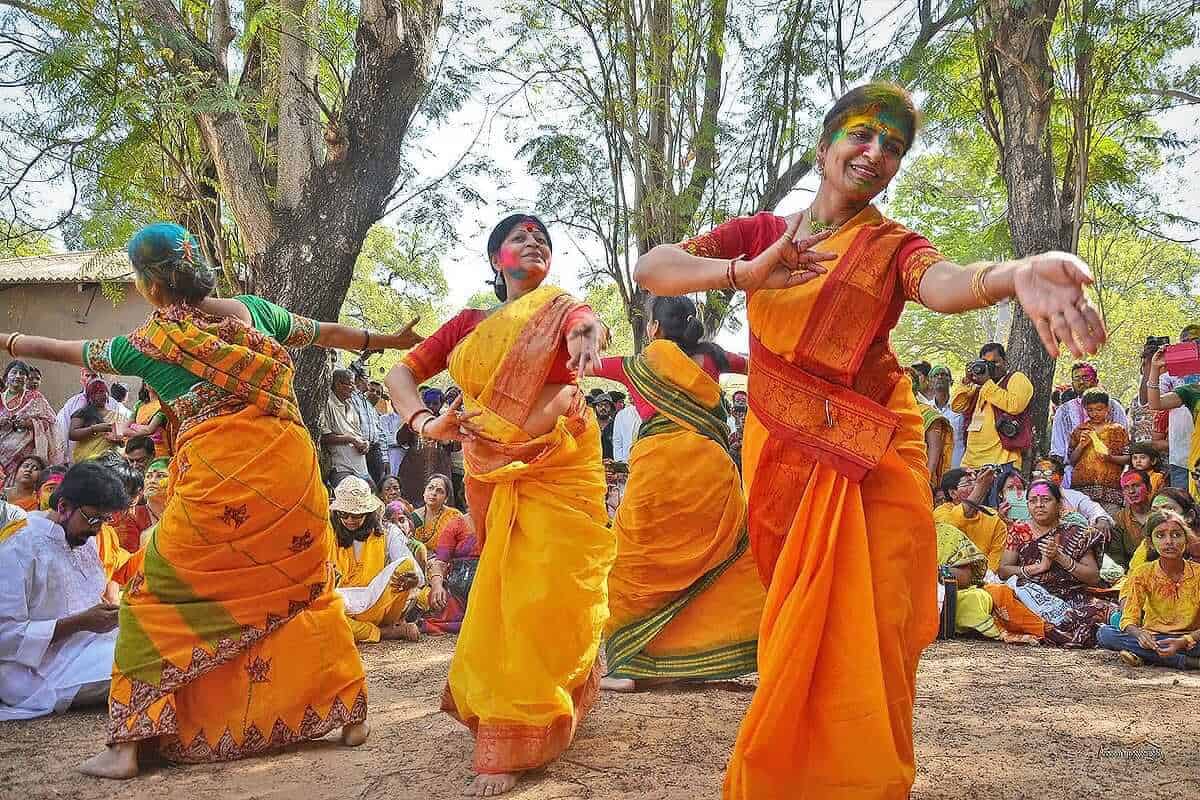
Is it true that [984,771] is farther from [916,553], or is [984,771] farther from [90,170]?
[90,170]

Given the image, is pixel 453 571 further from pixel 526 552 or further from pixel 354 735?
pixel 526 552

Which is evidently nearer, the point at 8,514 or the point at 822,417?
the point at 822,417

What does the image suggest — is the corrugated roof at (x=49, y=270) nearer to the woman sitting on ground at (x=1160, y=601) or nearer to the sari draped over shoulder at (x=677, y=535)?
the sari draped over shoulder at (x=677, y=535)

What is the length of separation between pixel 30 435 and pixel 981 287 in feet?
29.9

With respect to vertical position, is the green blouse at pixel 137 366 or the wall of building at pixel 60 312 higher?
the wall of building at pixel 60 312

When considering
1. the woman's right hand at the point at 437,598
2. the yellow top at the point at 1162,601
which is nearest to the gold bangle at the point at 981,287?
the woman's right hand at the point at 437,598

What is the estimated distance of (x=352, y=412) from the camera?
9.70 m

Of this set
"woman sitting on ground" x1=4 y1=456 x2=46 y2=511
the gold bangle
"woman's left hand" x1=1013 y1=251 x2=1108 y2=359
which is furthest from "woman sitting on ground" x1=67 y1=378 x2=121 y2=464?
"woman's left hand" x1=1013 y1=251 x2=1108 y2=359

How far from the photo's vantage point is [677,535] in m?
4.97

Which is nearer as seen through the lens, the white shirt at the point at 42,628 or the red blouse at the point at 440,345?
the red blouse at the point at 440,345

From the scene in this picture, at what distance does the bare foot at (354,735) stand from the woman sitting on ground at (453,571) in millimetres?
2923

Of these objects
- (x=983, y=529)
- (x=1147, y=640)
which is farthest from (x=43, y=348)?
(x=983, y=529)

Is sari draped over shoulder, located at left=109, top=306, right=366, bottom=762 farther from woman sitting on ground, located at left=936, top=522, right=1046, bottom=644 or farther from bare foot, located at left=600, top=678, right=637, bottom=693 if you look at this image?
woman sitting on ground, located at left=936, top=522, right=1046, bottom=644

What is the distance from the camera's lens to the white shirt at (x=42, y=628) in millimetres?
4391
